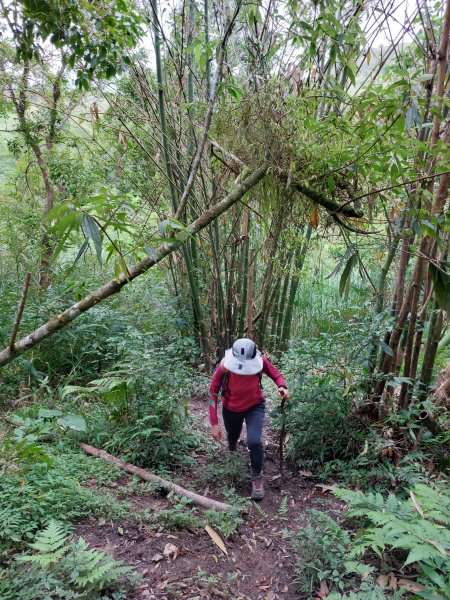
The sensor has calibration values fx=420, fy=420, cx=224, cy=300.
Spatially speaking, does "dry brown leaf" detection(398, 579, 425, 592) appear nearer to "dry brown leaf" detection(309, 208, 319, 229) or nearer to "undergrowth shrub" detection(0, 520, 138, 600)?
"undergrowth shrub" detection(0, 520, 138, 600)

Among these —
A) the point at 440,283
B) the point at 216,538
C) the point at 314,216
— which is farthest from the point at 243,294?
the point at 216,538

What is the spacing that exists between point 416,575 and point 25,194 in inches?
284

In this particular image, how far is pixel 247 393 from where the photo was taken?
10.5 ft

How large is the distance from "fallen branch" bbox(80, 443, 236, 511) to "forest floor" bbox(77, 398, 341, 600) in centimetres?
8

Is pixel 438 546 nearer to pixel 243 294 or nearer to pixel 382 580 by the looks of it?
pixel 382 580

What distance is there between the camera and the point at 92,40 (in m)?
2.15

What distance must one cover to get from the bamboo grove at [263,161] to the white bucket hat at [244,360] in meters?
0.85

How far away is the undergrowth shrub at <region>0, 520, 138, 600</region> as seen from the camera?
67.8 inches

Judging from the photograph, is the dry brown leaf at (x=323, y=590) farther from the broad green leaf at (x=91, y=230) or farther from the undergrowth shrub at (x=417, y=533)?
the broad green leaf at (x=91, y=230)

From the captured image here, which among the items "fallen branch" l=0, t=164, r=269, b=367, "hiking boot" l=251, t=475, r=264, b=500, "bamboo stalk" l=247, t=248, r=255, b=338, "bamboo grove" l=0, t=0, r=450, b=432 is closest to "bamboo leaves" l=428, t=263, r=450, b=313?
"bamboo grove" l=0, t=0, r=450, b=432

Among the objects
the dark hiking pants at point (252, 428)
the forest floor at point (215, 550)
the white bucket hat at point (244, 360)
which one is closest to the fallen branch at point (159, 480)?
the forest floor at point (215, 550)

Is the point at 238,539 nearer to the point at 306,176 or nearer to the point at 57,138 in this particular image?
the point at 306,176

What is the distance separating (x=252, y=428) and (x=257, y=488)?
1.36 ft

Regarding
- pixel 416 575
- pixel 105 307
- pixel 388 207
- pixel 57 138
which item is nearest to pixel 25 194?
pixel 57 138
